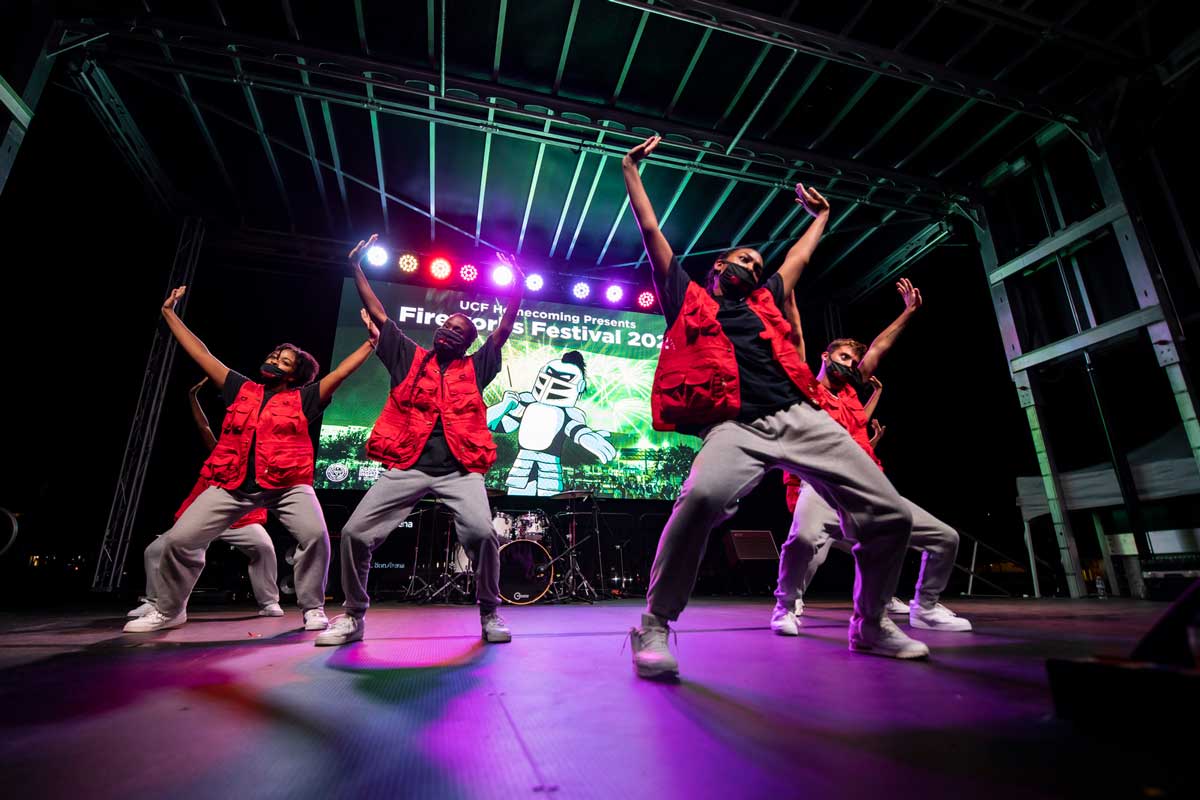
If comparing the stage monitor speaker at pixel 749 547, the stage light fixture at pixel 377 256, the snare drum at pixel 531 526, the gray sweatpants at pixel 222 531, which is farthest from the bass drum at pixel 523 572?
the stage light fixture at pixel 377 256

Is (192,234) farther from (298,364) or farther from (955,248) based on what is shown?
(955,248)

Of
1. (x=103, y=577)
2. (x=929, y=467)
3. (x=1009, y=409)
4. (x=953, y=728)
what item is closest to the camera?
(x=953, y=728)

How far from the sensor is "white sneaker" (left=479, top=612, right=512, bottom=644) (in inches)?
108

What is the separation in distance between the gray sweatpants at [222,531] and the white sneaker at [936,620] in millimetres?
3841

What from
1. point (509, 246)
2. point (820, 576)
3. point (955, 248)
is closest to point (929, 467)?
point (820, 576)

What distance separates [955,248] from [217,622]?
10402 mm

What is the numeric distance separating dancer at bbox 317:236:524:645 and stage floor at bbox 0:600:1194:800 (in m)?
0.46

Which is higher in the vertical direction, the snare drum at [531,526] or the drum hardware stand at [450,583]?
the snare drum at [531,526]

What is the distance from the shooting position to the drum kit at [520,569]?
6.44m

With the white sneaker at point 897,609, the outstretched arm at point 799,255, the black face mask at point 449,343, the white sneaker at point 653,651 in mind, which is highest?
the outstretched arm at point 799,255

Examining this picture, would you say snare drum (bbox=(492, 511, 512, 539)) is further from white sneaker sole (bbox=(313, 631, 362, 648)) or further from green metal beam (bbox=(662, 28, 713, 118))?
green metal beam (bbox=(662, 28, 713, 118))

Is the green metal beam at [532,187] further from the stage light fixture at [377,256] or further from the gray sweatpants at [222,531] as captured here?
the gray sweatpants at [222,531]

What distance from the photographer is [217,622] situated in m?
Result: 3.80

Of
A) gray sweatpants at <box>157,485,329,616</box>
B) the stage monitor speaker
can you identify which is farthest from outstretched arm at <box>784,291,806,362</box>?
the stage monitor speaker
